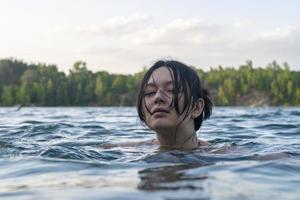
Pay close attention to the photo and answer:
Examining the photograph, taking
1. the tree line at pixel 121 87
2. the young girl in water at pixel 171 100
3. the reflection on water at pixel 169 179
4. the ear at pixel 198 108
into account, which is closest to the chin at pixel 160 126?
the young girl in water at pixel 171 100

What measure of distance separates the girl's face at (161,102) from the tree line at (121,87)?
118 m

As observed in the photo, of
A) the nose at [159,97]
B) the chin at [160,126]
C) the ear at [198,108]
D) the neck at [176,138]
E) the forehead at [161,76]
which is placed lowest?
the neck at [176,138]

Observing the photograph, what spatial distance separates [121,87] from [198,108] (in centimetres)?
13893

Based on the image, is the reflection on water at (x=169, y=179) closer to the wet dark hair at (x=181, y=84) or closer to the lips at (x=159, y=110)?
the lips at (x=159, y=110)

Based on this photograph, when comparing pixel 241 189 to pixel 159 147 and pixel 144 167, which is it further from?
pixel 159 147

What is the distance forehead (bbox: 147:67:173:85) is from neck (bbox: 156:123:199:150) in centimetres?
65

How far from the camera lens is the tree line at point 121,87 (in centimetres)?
12862

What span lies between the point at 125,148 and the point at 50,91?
406ft

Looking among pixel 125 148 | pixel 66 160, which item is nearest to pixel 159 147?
pixel 125 148

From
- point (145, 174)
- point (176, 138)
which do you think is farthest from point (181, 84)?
point (145, 174)

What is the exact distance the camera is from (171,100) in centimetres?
→ 629

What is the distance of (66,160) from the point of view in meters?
6.16

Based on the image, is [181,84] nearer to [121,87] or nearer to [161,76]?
[161,76]

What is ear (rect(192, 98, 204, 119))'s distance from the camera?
6.77m
